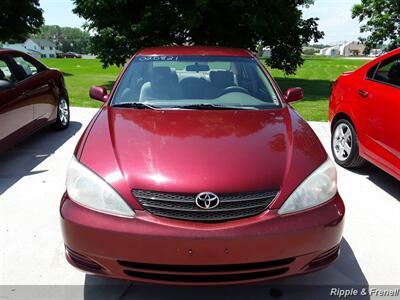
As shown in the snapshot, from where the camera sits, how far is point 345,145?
520cm

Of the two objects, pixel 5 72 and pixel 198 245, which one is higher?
pixel 5 72

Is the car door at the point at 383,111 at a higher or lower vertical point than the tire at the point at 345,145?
higher

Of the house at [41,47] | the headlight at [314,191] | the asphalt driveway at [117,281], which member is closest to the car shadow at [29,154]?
the asphalt driveway at [117,281]

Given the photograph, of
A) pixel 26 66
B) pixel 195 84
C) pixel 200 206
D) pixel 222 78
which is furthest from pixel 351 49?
pixel 200 206

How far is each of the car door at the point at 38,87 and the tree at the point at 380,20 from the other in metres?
18.2

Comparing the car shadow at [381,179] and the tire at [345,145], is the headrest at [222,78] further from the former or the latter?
the car shadow at [381,179]

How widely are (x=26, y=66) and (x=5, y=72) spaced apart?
68cm

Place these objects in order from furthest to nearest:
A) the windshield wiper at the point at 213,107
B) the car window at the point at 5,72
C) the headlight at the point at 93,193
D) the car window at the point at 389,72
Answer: the car window at the point at 5,72 → the car window at the point at 389,72 → the windshield wiper at the point at 213,107 → the headlight at the point at 93,193

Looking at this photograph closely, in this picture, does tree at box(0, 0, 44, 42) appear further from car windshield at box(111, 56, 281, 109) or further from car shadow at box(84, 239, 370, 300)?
car shadow at box(84, 239, 370, 300)

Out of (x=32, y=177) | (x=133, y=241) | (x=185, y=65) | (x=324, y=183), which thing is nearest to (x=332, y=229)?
(x=324, y=183)

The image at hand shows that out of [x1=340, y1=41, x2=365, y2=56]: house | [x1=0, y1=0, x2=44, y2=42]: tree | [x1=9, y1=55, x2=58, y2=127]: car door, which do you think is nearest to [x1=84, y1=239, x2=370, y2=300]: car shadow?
[x1=9, y1=55, x2=58, y2=127]: car door

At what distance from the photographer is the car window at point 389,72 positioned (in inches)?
173

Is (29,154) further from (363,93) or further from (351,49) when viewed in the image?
(351,49)

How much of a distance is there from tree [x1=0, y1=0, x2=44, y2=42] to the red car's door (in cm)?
2314
